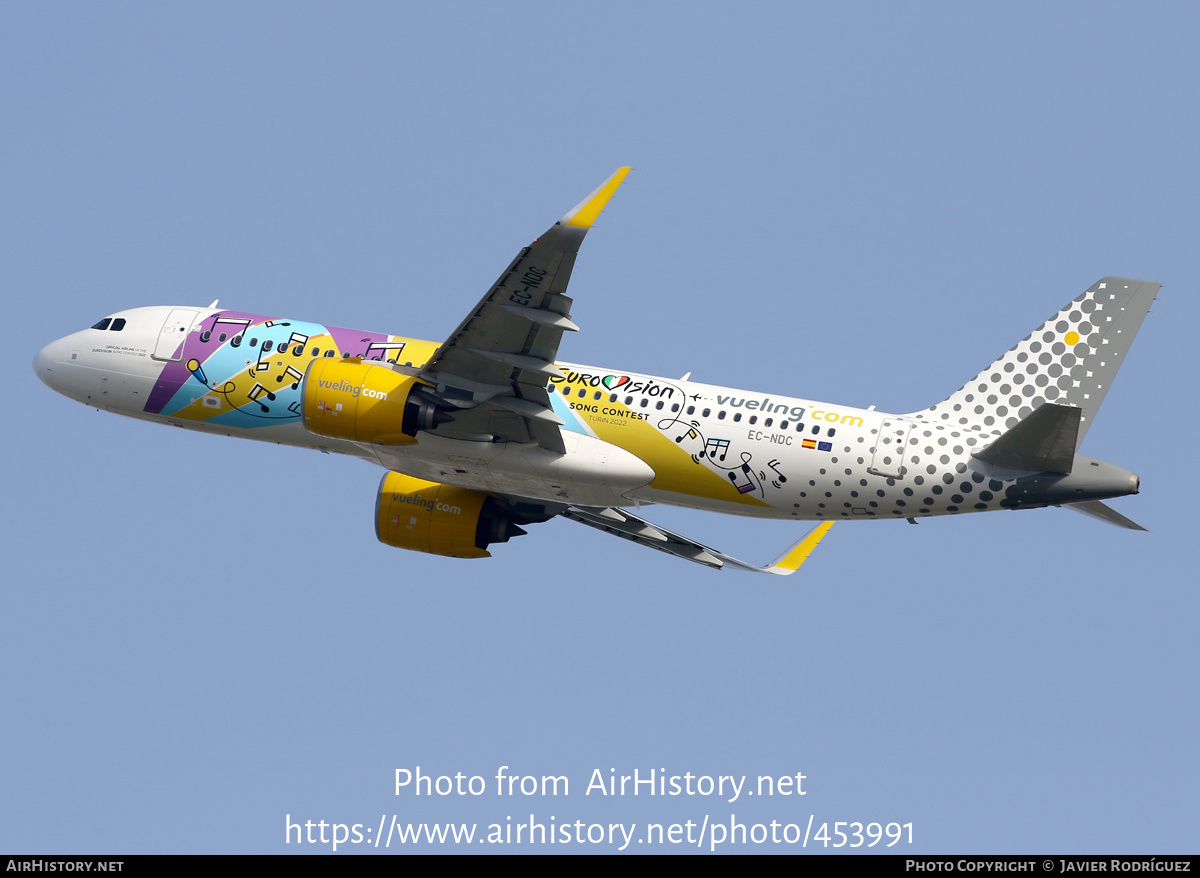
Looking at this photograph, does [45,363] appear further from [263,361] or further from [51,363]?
[263,361]

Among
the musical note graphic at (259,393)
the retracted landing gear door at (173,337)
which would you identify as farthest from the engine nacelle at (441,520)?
the retracted landing gear door at (173,337)

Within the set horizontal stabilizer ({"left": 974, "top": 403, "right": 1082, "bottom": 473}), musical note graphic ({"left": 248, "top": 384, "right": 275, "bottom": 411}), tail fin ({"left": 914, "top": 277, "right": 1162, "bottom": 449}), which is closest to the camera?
horizontal stabilizer ({"left": 974, "top": 403, "right": 1082, "bottom": 473})

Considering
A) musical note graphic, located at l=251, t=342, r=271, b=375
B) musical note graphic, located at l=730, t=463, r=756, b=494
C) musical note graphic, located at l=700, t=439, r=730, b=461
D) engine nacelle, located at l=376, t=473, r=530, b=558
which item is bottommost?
engine nacelle, located at l=376, t=473, r=530, b=558

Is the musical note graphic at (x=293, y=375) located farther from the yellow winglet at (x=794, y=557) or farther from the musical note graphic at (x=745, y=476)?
the yellow winglet at (x=794, y=557)

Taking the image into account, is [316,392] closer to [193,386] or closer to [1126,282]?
[193,386]

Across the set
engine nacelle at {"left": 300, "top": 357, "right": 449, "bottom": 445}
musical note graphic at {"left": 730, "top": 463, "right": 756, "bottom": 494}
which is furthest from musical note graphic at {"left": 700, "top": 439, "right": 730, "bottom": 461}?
engine nacelle at {"left": 300, "top": 357, "right": 449, "bottom": 445}

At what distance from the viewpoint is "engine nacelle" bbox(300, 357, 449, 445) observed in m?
32.8

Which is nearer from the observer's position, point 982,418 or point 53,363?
point 982,418

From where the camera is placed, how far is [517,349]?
102ft

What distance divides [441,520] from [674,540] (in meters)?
7.07

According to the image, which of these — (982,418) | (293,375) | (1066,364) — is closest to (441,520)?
(293,375)

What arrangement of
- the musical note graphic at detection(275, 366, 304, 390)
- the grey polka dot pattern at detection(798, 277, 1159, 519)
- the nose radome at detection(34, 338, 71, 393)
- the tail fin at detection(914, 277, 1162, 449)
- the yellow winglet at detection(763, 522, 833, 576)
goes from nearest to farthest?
1. the grey polka dot pattern at detection(798, 277, 1159, 519)
2. the tail fin at detection(914, 277, 1162, 449)
3. the musical note graphic at detection(275, 366, 304, 390)
4. the nose radome at detection(34, 338, 71, 393)
5. the yellow winglet at detection(763, 522, 833, 576)

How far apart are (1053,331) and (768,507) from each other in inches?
320

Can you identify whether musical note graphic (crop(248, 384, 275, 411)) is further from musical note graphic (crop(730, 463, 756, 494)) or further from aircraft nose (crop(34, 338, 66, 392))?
musical note graphic (crop(730, 463, 756, 494))
